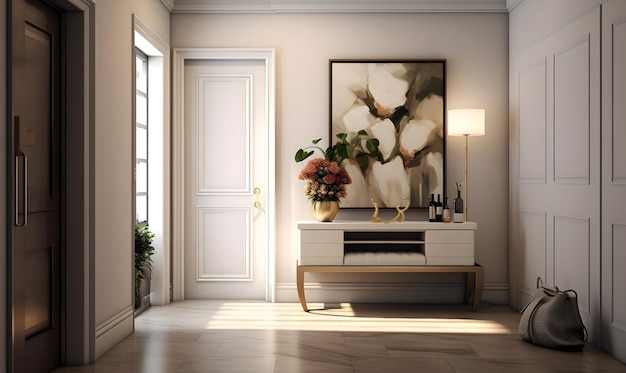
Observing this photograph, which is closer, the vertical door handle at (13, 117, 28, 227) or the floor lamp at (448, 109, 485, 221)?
the vertical door handle at (13, 117, 28, 227)

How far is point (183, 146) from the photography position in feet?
18.7

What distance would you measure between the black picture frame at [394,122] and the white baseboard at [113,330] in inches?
83.6

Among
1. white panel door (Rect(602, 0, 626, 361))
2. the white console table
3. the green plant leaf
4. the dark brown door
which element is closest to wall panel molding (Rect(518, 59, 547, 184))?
the white console table

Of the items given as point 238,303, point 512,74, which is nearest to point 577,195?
point 512,74

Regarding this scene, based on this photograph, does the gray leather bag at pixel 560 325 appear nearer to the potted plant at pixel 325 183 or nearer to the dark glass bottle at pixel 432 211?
the dark glass bottle at pixel 432 211

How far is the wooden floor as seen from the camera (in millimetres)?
3648

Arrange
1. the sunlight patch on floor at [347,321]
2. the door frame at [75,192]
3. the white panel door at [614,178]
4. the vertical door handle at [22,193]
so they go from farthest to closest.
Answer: the sunlight patch on floor at [347,321]
the white panel door at [614,178]
the door frame at [75,192]
the vertical door handle at [22,193]

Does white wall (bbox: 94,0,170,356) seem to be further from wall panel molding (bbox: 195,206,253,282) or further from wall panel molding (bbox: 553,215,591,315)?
wall panel molding (bbox: 553,215,591,315)

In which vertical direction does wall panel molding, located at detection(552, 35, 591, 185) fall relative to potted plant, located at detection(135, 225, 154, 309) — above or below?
above

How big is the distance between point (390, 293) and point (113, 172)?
272 centimetres

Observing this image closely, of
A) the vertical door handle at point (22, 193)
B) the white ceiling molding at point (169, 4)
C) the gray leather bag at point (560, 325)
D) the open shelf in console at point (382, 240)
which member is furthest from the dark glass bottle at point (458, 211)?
the vertical door handle at point (22, 193)

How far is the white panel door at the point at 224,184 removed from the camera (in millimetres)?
5746

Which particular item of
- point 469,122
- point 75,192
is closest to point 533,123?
point 469,122

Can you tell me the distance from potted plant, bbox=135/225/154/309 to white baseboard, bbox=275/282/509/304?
1.16 meters
